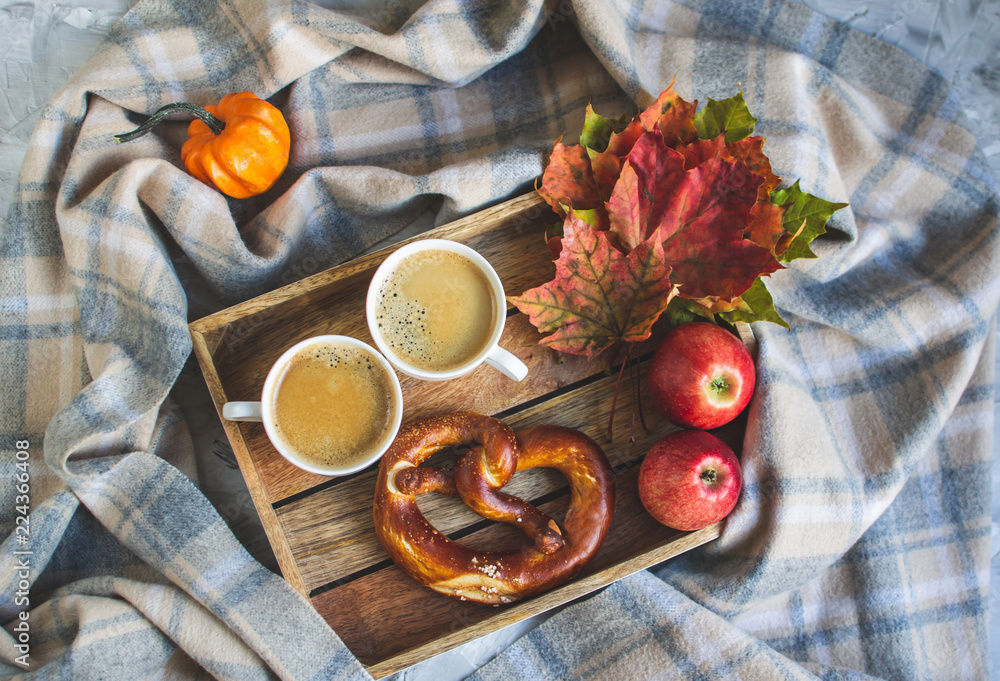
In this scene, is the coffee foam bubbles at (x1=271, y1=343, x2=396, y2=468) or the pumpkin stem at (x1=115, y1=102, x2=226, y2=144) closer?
the coffee foam bubbles at (x1=271, y1=343, x2=396, y2=468)

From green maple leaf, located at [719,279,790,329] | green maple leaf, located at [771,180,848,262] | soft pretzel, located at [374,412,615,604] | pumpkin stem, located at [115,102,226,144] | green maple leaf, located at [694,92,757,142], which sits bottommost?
soft pretzel, located at [374,412,615,604]

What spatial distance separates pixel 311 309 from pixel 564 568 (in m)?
0.60

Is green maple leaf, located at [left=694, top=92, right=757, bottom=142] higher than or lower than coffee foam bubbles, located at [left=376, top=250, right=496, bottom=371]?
higher

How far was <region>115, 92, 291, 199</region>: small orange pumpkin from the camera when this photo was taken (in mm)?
1155

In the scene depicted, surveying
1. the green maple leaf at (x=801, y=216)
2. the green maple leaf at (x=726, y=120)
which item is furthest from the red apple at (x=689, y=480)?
the green maple leaf at (x=726, y=120)

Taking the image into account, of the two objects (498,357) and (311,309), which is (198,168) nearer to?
(311,309)

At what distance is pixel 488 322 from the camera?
105 cm

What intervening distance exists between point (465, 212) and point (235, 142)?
0.40 m

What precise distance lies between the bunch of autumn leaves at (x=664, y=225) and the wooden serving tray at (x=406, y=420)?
0.10m

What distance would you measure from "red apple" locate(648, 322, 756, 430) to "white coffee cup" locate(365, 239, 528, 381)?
22cm

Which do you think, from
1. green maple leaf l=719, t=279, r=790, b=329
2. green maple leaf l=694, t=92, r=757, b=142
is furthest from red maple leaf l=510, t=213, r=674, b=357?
green maple leaf l=694, t=92, r=757, b=142

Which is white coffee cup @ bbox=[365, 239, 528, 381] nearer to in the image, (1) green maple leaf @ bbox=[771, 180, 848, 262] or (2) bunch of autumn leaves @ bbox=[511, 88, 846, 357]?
(2) bunch of autumn leaves @ bbox=[511, 88, 846, 357]

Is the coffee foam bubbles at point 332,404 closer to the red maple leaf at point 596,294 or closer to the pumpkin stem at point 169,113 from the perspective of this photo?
the red maple leaf at point 596,294

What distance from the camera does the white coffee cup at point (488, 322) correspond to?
101cm
